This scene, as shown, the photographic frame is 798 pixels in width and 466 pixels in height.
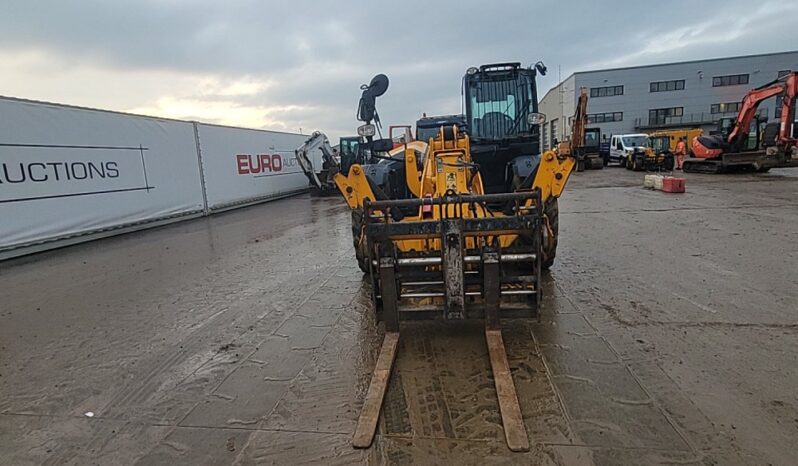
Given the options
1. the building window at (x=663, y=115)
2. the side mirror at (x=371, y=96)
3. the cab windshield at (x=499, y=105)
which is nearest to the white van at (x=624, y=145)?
the side mirror at (x=371, y=96)

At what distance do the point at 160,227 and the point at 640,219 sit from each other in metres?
11.7

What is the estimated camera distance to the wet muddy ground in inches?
91.0

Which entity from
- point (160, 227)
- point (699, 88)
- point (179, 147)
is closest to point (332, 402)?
point (160, 227)

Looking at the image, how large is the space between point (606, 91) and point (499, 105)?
4504cm

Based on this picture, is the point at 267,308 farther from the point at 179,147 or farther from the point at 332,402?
the point at 179,147

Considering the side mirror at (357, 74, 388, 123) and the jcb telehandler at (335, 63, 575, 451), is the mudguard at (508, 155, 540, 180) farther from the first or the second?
the side mirror at (357, 74, 388, 123)

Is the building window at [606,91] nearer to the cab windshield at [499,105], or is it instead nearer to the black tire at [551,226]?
the cab windshield at [499,105]

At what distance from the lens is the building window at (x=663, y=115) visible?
43.7m

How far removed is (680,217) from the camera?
8.63 meters

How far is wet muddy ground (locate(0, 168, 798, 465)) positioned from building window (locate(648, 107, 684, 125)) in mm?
45144

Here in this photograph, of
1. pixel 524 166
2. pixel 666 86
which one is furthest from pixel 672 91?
pixel 524 166

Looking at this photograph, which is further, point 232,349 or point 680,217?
point 680,217

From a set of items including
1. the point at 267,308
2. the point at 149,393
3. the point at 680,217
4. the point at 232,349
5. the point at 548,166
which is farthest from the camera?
the point at 680,217

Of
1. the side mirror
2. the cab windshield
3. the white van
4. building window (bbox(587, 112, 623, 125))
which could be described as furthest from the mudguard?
building window (bbox(587, 112, 623, 125))
